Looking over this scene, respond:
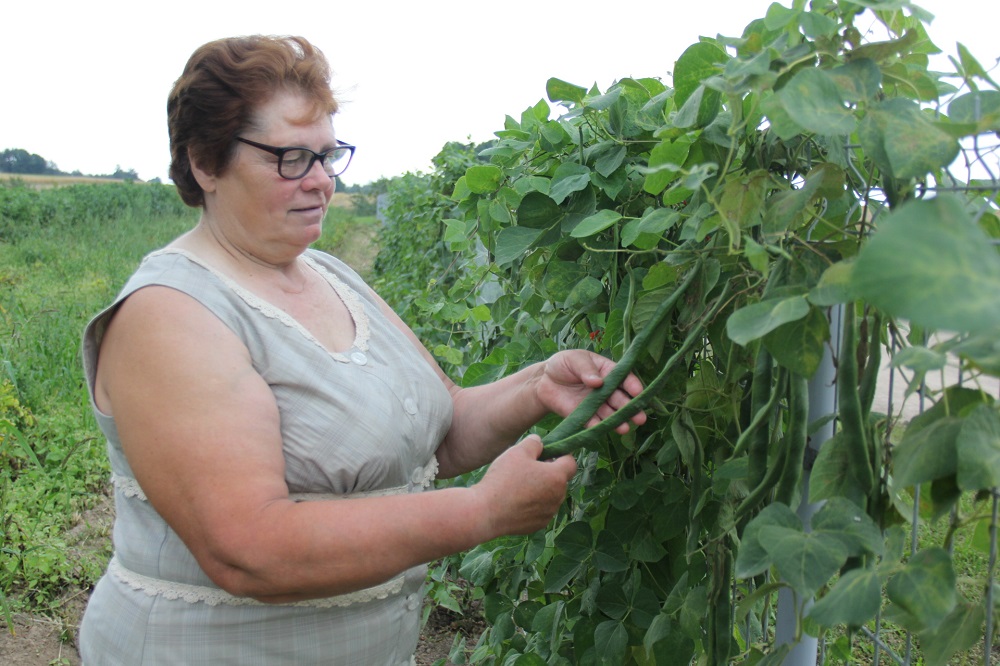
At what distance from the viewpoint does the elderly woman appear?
1.13 meters

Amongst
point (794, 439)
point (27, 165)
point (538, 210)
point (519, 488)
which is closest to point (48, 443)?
point (538, 210)

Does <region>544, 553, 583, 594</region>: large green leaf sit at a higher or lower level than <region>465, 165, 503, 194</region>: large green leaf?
lower

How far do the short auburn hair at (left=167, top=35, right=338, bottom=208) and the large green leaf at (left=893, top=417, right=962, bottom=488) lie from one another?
1.09 meters

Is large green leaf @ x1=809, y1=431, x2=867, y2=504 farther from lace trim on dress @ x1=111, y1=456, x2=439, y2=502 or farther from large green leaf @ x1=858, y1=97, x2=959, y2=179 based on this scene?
lace trim on dress @ x1=111, y1=456, x2=439, y2=502

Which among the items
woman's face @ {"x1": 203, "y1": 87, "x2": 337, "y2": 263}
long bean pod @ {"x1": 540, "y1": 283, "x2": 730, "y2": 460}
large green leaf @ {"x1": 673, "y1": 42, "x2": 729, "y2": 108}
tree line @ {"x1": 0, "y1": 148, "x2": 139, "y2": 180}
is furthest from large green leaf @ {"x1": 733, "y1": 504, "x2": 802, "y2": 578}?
tree line @ {"x1": 0, "y1": 148, "x2": 139, "y2": 180}

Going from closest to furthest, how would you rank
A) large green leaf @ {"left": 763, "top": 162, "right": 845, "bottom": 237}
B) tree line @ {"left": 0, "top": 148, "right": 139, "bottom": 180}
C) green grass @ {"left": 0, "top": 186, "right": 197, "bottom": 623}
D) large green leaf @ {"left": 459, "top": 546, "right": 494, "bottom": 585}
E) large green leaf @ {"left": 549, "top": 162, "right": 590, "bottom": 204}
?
large green leaf @ {"left": 763, "top": 162, "right": 845, "bottom": 237} < large green leaf @ {"left": 549, "top": 162, "right": 590, "bottom": 204} < large green leaf @ {"left": 459, "top": 546, "right": 494, "bottom": 585} < green grass @ {"left": 0, "top": 186, "right": 197, "bottom": 623} < tree line @ {"left": 0, "top": 148, "right": 139, "bottom": 180}

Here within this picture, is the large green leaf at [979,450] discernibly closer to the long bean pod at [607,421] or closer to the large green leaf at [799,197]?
the large green leaf at [799,197]

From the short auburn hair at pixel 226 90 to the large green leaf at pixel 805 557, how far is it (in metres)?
1.03

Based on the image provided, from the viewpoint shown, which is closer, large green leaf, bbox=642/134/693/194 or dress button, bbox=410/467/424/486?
large green leaf, bbox=642/134/693/194

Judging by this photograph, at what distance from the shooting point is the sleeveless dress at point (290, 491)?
4.25 feet

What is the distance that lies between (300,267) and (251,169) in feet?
0.85

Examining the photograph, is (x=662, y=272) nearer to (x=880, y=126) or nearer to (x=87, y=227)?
(x=880, y=126)

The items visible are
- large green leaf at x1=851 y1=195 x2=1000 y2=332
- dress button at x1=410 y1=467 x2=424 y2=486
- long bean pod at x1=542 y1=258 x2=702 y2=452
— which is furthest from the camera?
dress button at x1=410 y1=467 x2=424 y2=486

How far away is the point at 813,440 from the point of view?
1.14m
